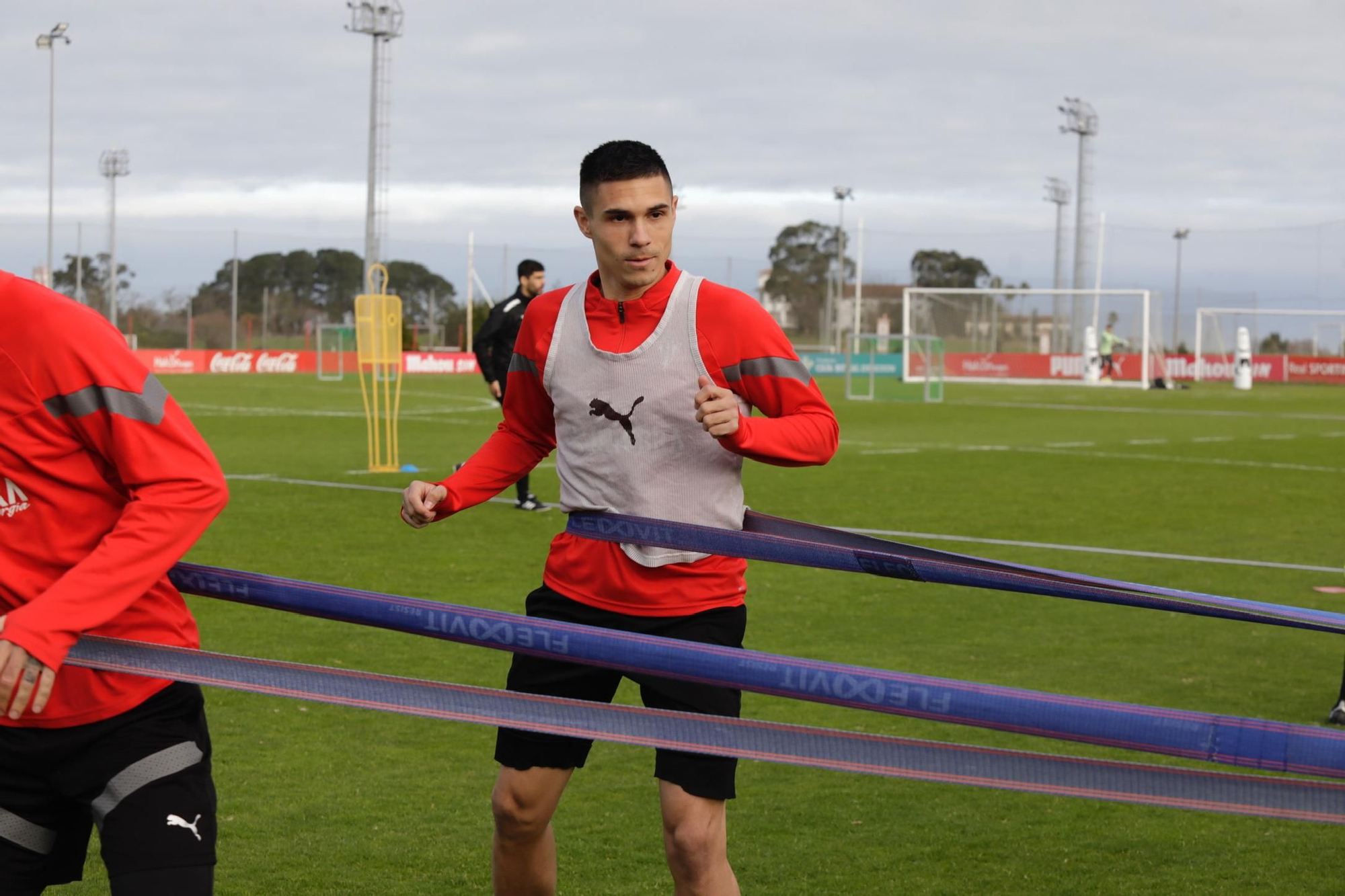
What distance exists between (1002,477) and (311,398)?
2111cm

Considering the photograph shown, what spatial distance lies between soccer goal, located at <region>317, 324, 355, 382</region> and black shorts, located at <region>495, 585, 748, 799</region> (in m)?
46.4

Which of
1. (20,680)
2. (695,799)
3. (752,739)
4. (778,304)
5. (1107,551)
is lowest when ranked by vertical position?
(1107,551)

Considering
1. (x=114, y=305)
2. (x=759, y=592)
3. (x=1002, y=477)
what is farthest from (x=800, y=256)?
(x=759, y=592)

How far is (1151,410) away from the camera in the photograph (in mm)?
33844

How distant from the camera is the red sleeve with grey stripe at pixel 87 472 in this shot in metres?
2.71

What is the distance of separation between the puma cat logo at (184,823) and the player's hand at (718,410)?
1.37 m

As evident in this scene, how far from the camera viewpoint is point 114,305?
51.2 metres

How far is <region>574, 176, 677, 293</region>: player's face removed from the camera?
389 cm

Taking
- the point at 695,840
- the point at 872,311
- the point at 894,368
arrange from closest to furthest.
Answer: the point at 695,840 < the point at 894,368 < the point at 872,311

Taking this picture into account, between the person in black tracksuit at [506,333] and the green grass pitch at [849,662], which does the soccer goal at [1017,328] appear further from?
the person in black tracksuit at [506,333]

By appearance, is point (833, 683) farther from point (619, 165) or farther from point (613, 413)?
point (619, 165)

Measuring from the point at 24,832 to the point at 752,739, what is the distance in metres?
1.38

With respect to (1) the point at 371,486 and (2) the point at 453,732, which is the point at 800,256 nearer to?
(1) the point at 371,486

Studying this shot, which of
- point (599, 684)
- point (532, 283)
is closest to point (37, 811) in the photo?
point (599, 684)
